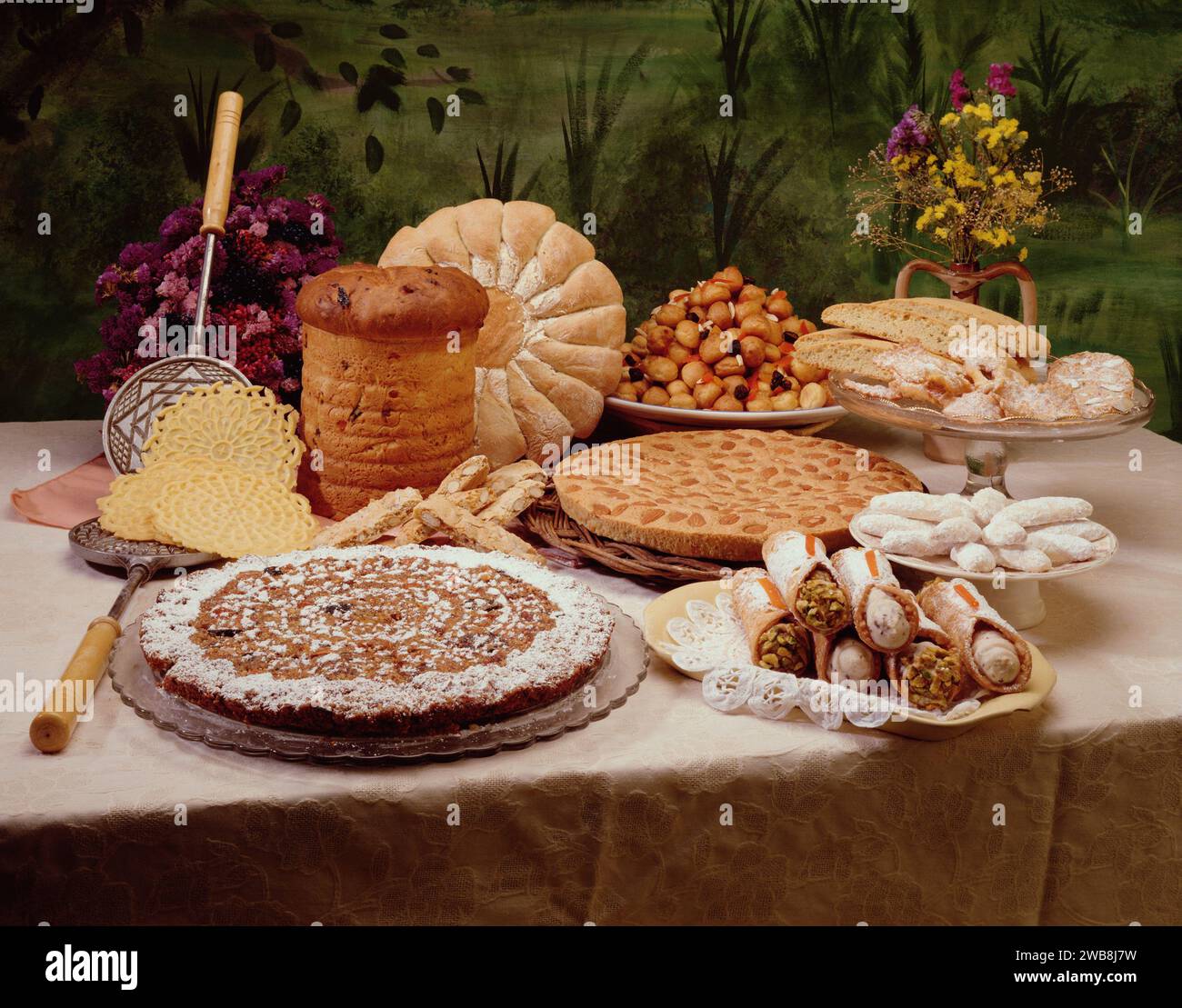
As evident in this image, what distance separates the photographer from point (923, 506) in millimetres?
1429

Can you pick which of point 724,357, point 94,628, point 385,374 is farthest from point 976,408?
point 94,628

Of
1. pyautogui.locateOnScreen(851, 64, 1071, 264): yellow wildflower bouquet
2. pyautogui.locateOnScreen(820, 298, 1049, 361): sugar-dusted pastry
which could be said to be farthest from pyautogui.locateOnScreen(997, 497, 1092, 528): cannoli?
pyautogui.locateOnScreen(851, 64, 1071, 264): yellow wildflower bouquet

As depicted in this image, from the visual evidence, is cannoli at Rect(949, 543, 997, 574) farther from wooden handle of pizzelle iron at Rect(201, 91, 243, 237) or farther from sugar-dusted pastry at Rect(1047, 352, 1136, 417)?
wooden handle of pizzelle iron at Rect(201, 91, 243, 237)

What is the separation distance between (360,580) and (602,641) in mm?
324

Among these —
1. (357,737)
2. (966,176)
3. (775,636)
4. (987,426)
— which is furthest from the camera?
(966,176)

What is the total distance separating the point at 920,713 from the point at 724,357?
1127 millimetres

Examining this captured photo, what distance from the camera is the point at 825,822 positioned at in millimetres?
1204

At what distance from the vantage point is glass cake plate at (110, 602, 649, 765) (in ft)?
3.66

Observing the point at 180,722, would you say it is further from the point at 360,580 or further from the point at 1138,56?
the point at 1138,56

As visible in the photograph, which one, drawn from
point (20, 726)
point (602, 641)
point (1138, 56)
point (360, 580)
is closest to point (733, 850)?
point (602, 641)

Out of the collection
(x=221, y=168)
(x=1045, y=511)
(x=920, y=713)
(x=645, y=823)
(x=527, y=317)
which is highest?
(x=221, y=168)

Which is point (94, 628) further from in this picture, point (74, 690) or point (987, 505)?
point (987, 505)

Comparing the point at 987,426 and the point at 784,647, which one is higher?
the point at 987,426

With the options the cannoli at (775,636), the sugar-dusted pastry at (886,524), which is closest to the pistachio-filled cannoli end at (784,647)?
the cannoli at (775,636)
